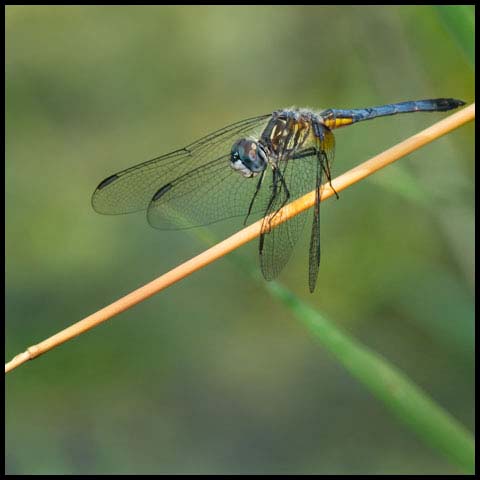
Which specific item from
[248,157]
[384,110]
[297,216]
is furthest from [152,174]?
[384,110]

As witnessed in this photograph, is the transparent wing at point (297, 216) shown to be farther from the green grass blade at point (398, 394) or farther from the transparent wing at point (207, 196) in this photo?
the green grass blade at point (398, 394)

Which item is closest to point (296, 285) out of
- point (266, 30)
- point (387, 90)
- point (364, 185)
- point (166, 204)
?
point (364, 185)

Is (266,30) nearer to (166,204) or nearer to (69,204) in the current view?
(69,204)

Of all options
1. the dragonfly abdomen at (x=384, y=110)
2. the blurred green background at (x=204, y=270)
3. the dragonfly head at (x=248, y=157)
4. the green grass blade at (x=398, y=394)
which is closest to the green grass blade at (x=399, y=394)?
the green grass blade at (x=398, y=394)

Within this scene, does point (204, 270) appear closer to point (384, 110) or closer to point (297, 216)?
point (384, 110)

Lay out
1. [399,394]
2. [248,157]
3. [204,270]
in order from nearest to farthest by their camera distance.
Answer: [399,394], [248,157], [204,270]

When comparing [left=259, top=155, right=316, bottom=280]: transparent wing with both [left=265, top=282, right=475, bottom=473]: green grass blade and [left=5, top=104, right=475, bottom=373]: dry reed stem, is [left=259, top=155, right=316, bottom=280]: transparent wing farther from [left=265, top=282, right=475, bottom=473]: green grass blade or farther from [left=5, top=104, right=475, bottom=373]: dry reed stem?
[left=265, top=282, right=475, bottom=473]: green grass blade

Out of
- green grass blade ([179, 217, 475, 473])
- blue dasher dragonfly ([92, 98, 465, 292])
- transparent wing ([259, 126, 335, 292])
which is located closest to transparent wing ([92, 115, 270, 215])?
blue dasher dragonfly ([92, 98, 465, 292])
